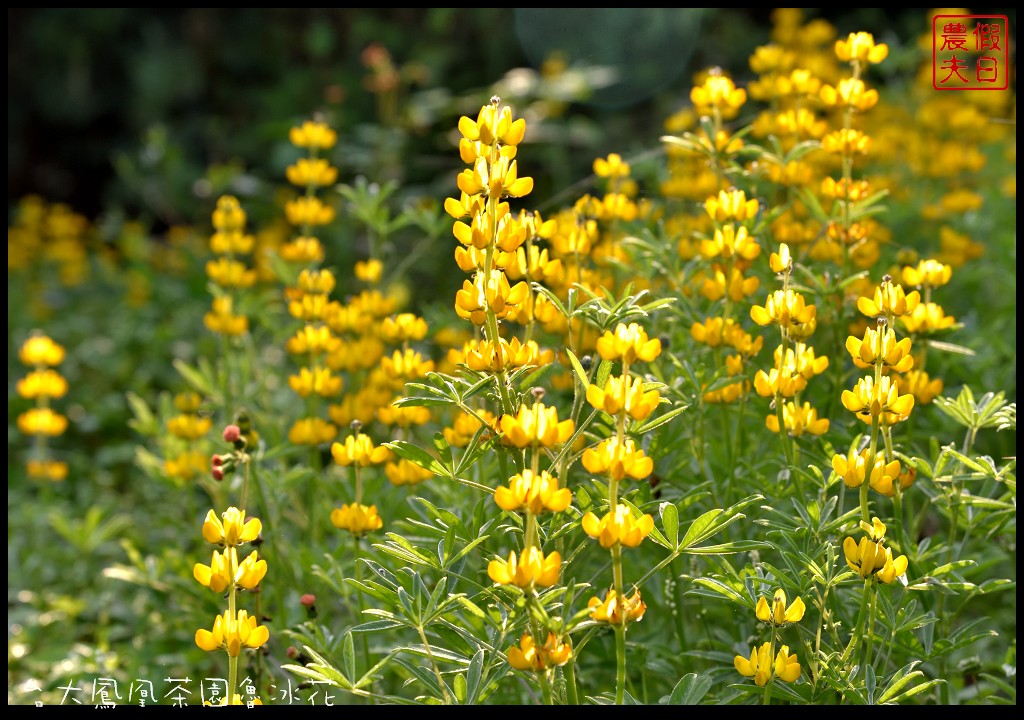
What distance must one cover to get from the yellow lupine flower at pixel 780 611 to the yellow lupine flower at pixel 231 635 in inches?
22.7

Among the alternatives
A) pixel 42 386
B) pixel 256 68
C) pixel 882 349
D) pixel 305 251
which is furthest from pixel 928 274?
pixel 256 68

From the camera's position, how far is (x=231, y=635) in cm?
117

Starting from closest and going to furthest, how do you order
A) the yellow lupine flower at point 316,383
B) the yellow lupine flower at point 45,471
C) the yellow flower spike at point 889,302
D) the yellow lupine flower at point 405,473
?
1. the yellow flower spike at point 889,302
2. the yellow lupine flower at point 405,473
3. the yellow lupine flower at point 316,383
4. the yellow lupine flower at point 45,471

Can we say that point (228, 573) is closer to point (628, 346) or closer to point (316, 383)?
point (628, 346)

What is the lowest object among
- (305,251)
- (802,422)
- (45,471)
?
(802,422)

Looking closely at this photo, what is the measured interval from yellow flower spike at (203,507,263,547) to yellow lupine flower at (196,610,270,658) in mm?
88

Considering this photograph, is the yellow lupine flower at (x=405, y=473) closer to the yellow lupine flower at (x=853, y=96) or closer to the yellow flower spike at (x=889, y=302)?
the yellow flower spike at (x=889, y=302)

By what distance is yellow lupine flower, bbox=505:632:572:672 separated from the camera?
3.54ft

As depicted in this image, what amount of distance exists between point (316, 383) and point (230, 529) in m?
0.73

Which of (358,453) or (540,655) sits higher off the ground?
(358,453)

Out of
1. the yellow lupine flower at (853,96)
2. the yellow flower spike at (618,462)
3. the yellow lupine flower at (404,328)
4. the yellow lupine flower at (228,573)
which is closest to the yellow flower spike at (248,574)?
the yellow lupine flower at (228,573)

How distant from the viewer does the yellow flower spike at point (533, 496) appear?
1056 mm

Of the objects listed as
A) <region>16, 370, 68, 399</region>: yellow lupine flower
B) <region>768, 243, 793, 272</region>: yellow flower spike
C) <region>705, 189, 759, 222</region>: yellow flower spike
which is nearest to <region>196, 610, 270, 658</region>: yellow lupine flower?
<region>768, 243, 793, 272</region>: yellow flower spike

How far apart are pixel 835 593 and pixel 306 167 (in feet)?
4.58
